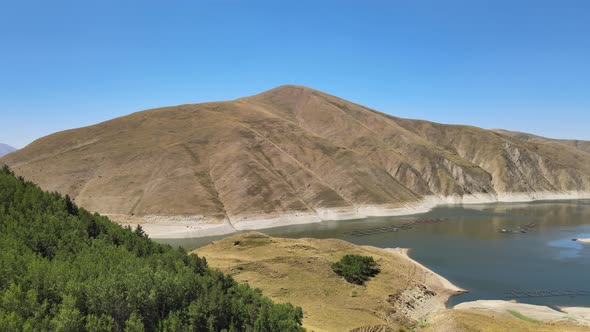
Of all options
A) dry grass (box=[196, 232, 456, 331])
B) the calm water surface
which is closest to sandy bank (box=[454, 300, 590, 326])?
the calm water surface

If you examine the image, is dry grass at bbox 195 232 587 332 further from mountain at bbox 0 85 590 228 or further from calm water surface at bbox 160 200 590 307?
mountain at bbox 0 85 590 228

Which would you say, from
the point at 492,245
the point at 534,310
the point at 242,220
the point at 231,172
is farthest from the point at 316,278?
the point at 231,172

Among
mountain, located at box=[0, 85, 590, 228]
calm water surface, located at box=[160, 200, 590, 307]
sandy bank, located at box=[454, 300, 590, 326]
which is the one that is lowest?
sandy bank, located at box=[454, 300, 590, 326]

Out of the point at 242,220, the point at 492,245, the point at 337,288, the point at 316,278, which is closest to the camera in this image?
the point at 337,288

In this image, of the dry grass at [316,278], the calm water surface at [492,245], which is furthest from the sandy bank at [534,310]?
the dry grass at [316,278]

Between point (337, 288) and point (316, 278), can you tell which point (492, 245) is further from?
point (316, 278)

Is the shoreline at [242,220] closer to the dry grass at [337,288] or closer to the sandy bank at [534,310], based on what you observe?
the dry grass at [337,288]
